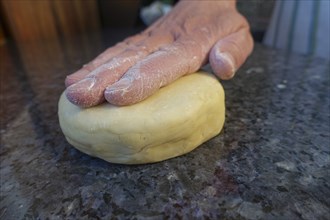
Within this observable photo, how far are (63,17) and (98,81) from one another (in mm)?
1502

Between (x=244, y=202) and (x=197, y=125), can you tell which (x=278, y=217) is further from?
(x=197, y=125)

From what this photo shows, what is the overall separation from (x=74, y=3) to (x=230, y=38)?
1451mm

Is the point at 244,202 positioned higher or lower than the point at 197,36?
lower

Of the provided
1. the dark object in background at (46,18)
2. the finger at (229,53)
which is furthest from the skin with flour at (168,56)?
the dark object in background at (46,18)

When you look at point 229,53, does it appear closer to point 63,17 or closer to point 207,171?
point 207,171

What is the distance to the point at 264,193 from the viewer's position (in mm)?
465

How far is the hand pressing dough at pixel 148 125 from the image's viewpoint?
1.62 feet

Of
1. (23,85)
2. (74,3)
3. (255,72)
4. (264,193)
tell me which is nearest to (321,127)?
(264,193)

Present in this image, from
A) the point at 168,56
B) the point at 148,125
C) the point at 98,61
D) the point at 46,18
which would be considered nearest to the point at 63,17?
the point at 46,18

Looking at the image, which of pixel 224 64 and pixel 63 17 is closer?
pixel 224 64

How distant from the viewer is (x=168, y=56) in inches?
22.7

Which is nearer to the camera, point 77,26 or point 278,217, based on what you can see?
point 278,217

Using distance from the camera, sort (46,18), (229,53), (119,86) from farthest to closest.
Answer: (46,18), (229,53), (119,86)

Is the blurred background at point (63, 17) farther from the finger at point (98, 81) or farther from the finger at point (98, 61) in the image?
the finger at point (98, 81)
